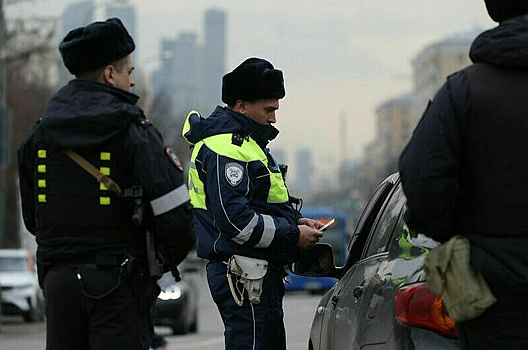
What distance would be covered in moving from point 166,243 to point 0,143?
79.0 feet

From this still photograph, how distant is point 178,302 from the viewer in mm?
22094

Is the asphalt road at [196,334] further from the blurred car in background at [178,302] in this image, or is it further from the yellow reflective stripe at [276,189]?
the yellow reflective stripe at [276,189]

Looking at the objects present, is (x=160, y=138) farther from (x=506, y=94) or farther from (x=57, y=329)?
(x=506, y=94)

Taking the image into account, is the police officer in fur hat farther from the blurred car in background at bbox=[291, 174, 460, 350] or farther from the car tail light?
the car tail light

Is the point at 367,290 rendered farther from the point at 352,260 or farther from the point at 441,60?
the point at 441,60

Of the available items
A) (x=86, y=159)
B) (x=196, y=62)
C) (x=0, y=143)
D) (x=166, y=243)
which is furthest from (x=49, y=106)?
(x=196, y=62)

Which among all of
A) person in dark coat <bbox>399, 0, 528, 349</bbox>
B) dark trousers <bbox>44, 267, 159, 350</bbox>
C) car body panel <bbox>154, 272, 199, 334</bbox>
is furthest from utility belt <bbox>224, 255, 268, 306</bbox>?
car body panel <bbox>154, 272, 199, 334</bbox>

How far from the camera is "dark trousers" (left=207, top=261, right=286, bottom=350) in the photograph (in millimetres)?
7070

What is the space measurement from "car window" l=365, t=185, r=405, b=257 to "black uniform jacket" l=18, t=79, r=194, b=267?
1020mm

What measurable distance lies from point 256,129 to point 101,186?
66.6 inches

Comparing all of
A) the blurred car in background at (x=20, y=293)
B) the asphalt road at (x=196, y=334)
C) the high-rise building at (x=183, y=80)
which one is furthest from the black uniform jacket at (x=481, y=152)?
Answer: the high-rise building at (x=183, y=80)

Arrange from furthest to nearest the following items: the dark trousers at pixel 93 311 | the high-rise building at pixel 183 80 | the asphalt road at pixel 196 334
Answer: the high-rise building at pixel 183 80 → the asphalt road at pixel 196 334 → the dark trousers at pixel 93 311

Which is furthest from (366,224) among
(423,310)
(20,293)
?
(20,293)

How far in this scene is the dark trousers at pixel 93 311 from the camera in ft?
18.7
